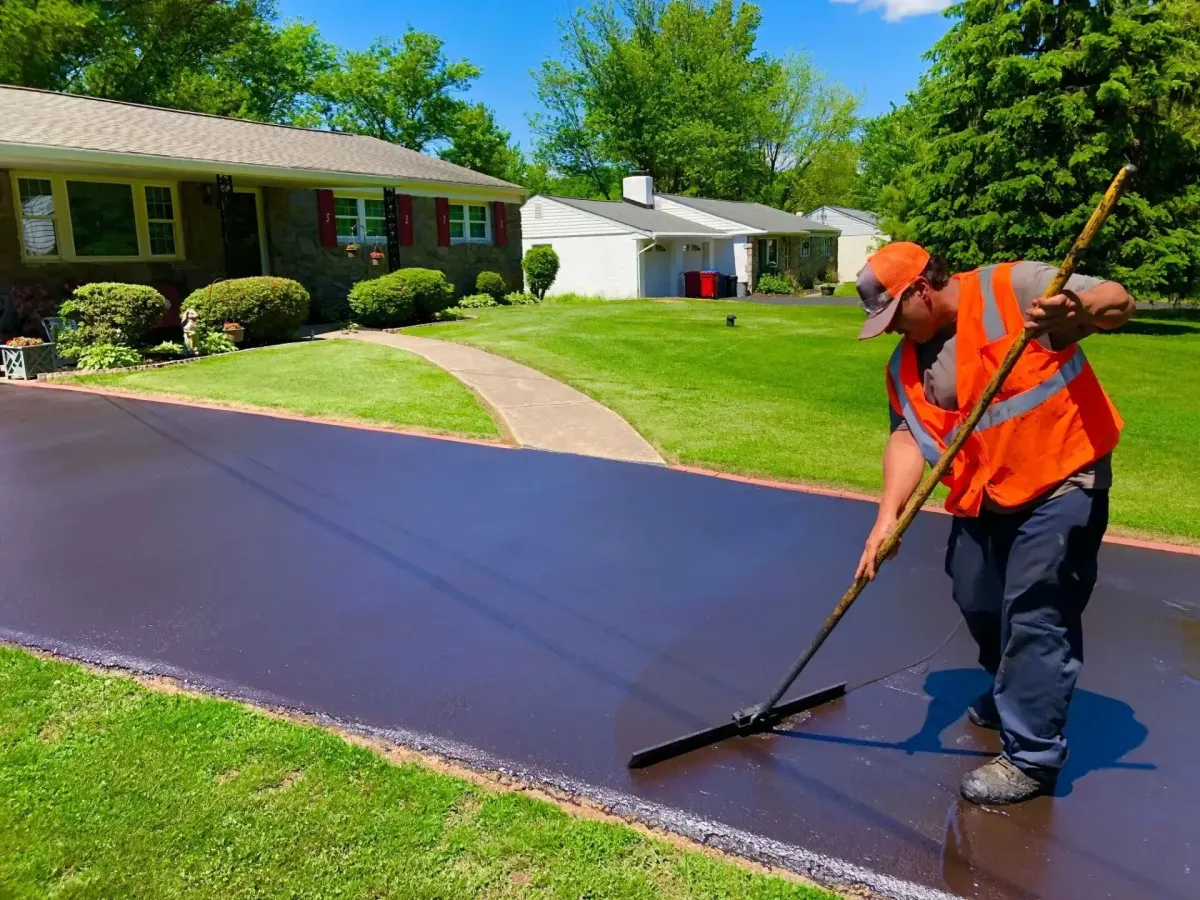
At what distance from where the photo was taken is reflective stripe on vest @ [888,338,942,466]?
9.09 feet

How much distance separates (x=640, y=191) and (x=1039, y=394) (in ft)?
106

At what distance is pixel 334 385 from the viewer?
1027cm

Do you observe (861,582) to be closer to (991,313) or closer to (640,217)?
(991,313)

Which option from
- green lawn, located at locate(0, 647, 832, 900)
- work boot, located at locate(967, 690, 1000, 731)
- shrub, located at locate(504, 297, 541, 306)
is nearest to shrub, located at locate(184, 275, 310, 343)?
shrub, located at locate(504, 297, 541, 306)

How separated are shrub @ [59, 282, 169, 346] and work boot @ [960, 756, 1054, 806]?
40.3ft

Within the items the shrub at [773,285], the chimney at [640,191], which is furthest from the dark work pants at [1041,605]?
the chimney at [640,191]

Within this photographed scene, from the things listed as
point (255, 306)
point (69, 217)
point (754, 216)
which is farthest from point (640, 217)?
point (69, 217)

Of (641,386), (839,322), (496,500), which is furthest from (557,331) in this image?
(496,500)

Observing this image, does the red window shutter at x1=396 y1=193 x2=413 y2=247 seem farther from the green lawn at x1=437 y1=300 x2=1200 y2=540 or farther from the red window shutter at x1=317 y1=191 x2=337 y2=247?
the green lawn at x1=437 y1=300 x2=1200 y2=540

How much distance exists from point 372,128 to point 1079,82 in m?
35.0

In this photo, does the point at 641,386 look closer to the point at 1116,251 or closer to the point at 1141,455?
the point at 1141,455

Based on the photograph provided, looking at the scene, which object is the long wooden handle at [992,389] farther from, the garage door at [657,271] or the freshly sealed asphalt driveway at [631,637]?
the garage door at [657,271]

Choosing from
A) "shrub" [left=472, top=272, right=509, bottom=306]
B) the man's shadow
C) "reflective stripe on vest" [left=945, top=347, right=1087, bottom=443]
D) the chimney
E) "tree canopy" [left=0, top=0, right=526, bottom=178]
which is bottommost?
the man's shadow

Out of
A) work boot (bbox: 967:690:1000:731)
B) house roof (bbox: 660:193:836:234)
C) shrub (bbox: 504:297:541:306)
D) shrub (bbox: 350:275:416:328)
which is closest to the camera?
work boot (bbox: 967:690:1000:731)
